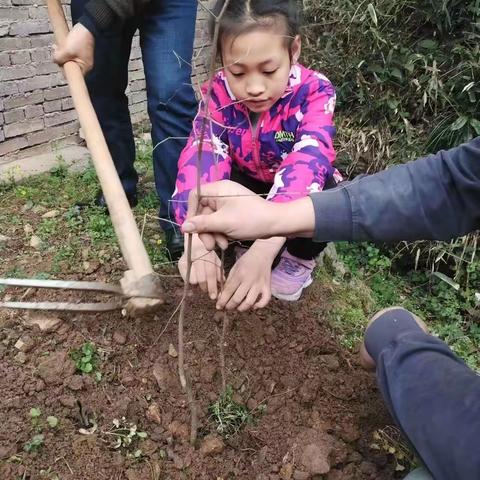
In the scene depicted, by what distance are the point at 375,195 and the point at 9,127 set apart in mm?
2504

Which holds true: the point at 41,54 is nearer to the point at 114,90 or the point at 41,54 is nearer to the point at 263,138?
the point at 114,90

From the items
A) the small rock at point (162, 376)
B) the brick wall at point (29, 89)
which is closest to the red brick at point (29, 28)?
the brick wall at point (29, 89)

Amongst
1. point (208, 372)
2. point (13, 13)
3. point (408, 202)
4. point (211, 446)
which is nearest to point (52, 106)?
point (13, 13)

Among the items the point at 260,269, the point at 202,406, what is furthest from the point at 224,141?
the point at 202,406

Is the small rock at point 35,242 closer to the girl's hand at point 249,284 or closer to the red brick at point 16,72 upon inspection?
the girl's hand at point 249,284

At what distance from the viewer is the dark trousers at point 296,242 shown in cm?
204

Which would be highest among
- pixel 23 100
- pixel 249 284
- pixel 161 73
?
pixel 161 73

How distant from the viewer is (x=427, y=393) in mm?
1225

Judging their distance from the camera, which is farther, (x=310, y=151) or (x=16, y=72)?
(x=16, y=72)

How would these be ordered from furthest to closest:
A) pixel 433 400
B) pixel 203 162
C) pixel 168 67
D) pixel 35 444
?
pixel 168 67
pixel 203 162
pixel 35 444
pixel 433 400

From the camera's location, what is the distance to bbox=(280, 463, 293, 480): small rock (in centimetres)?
148

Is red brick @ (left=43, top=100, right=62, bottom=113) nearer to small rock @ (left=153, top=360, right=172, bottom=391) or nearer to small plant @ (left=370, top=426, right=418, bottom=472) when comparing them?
small rock @ (left=153, top=360, right=172, bottom=391)

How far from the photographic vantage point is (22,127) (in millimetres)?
3209

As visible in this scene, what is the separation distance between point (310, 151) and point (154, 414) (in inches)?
37.7
